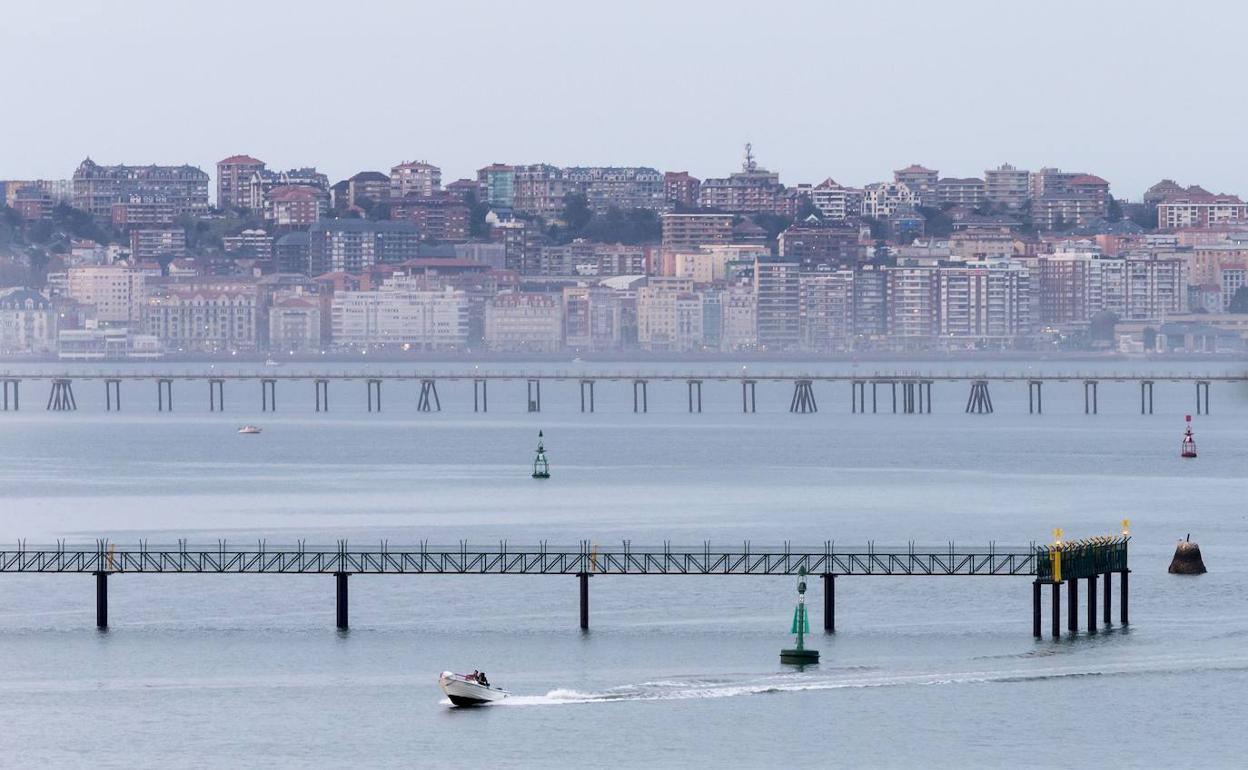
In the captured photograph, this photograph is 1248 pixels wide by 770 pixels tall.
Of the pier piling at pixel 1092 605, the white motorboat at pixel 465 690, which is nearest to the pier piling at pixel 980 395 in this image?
the pier piling at pixel 1092 605

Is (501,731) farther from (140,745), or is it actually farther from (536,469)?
(536,469)

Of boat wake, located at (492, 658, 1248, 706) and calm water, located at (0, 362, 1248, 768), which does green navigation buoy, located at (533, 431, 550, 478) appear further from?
boat wake, located at (492, 658, 1248, 706)

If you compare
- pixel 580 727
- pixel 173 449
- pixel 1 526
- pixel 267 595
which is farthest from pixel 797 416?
pixel 580 727

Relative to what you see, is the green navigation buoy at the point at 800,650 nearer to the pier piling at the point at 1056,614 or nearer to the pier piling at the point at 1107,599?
the pier piling at the point at 1056,614

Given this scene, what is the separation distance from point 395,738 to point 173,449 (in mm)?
86488

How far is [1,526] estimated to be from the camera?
83.1 metres

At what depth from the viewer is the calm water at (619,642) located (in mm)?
47250

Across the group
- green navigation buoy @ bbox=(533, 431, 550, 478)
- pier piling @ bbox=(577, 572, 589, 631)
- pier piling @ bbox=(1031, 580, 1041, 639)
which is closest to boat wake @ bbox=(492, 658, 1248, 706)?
pier piling @ bbox=(1031, 580, 1041, 639)

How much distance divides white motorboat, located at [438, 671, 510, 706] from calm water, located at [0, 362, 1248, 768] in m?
0.27

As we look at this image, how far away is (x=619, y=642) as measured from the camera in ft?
186

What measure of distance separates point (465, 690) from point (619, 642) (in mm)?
7653

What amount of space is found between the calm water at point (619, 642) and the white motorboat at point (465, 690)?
27cm

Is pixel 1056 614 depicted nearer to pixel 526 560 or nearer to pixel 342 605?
pixel 342 605

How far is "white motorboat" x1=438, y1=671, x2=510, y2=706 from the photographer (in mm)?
49375
